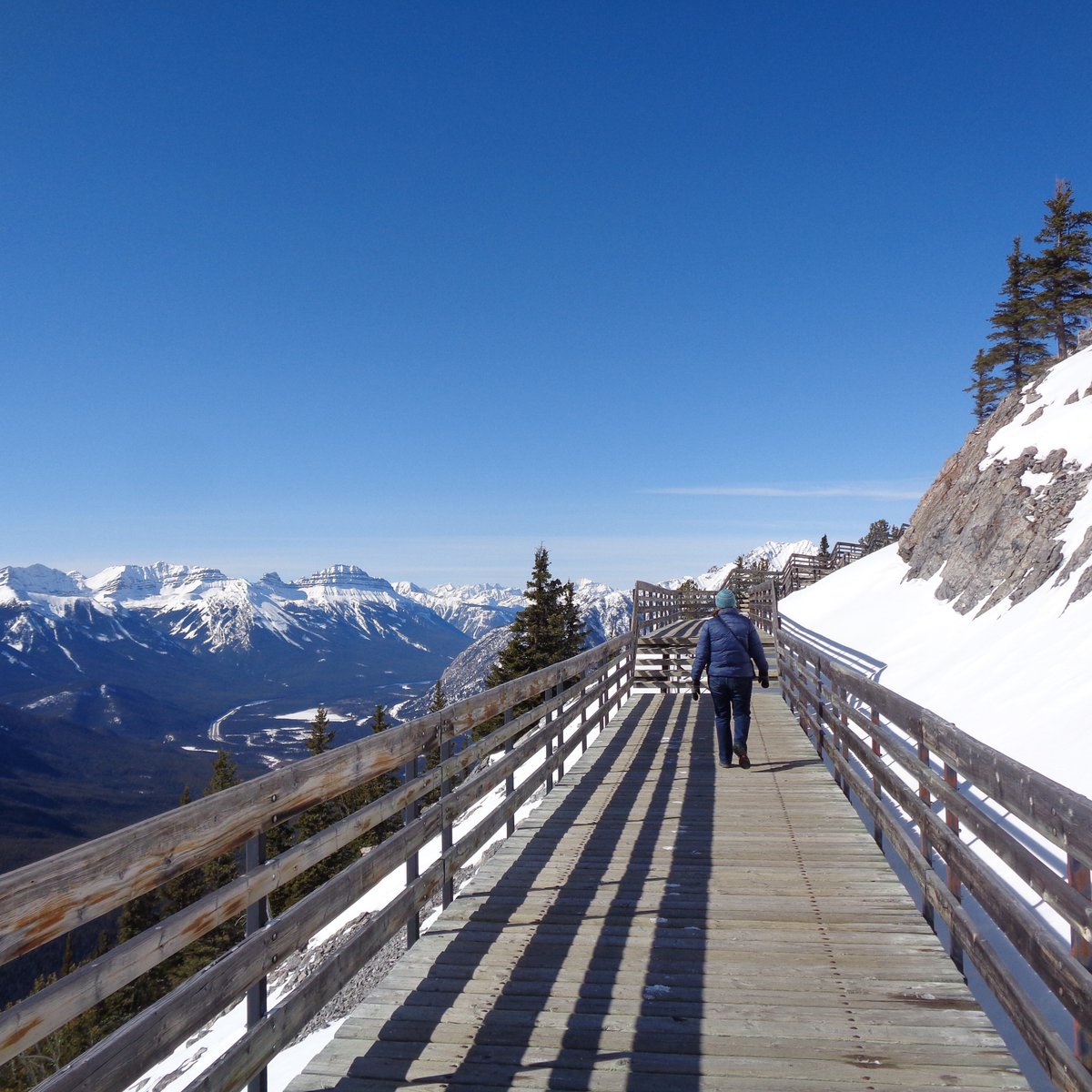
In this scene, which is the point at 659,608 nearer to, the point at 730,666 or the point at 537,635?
the point at 537,635

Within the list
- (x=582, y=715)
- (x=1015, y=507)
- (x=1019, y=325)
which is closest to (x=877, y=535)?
(x=1019, y=325)

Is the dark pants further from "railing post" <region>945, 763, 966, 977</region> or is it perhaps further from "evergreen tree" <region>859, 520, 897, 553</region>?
"evergreen tree" <region>859, 520, 897, 553</region>

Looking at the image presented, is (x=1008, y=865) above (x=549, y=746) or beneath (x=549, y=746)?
above

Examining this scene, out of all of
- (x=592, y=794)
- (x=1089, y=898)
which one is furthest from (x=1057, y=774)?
(x=1089, y=898)

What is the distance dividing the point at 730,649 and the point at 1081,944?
7518mm

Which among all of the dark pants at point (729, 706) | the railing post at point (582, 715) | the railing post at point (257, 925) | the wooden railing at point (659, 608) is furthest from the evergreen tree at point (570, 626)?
the railing post at point (257, 925)

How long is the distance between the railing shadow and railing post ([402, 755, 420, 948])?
0.35 metres

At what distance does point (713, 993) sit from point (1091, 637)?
11615 millimetres

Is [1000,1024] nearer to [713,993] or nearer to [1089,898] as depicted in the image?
[713,993]

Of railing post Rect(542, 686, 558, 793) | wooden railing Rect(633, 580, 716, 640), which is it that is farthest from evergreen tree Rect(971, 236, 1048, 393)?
railing post Rect(542, 686, 558, 793)

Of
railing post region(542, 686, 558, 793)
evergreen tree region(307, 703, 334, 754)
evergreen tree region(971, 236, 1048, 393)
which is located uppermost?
evergreen tree region(971, 236, 1048, 393)

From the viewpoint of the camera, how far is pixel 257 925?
133 inches

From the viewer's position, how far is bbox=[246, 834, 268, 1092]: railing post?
3354 mm

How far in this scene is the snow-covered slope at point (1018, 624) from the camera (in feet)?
35.2
